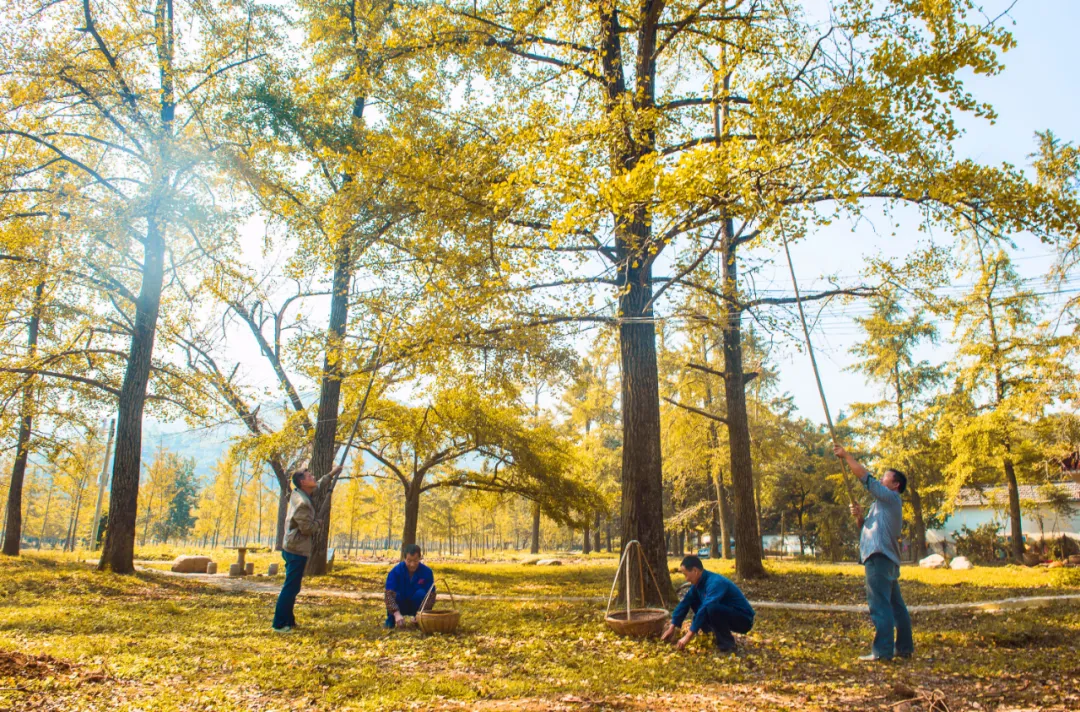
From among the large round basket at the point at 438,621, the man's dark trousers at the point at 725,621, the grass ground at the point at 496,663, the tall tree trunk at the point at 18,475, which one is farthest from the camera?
the tall tree trunk at the point at 18,475

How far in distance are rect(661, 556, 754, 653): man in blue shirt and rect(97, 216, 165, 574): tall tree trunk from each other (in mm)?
10811

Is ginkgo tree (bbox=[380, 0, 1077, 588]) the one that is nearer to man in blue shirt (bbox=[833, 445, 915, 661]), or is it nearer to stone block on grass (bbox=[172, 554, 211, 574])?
man in blue shirt (bbox=[833, 445, 915, 661])

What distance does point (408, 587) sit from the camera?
7328 millimetres

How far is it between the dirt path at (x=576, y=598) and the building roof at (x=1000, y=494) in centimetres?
1580

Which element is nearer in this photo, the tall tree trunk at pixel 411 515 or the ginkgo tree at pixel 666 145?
the ginkgo tree at pixel 666 145

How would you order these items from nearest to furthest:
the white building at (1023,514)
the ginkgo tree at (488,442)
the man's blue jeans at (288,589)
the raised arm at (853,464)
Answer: the raised arm at (853,464), the man's blue jeans at (288,589), the ginkgo tree at (488,442), the white building at (1023,514)

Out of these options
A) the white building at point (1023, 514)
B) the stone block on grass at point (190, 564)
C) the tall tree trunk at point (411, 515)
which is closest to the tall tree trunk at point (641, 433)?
the tall tree trunk at point (411, 515)

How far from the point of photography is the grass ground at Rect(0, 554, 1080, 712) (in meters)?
4.20

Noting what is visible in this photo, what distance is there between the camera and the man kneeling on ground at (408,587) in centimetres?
714

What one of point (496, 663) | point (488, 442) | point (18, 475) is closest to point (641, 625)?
point (496, 663)

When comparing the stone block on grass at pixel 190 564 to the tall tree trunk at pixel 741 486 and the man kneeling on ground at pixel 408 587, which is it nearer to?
the man kneeling on ground at pixel 408 587

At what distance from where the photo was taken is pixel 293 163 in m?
15.5

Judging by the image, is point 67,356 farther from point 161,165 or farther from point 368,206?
point 368,206

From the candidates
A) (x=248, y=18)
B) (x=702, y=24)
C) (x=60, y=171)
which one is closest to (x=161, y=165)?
(x=60, y=171)
